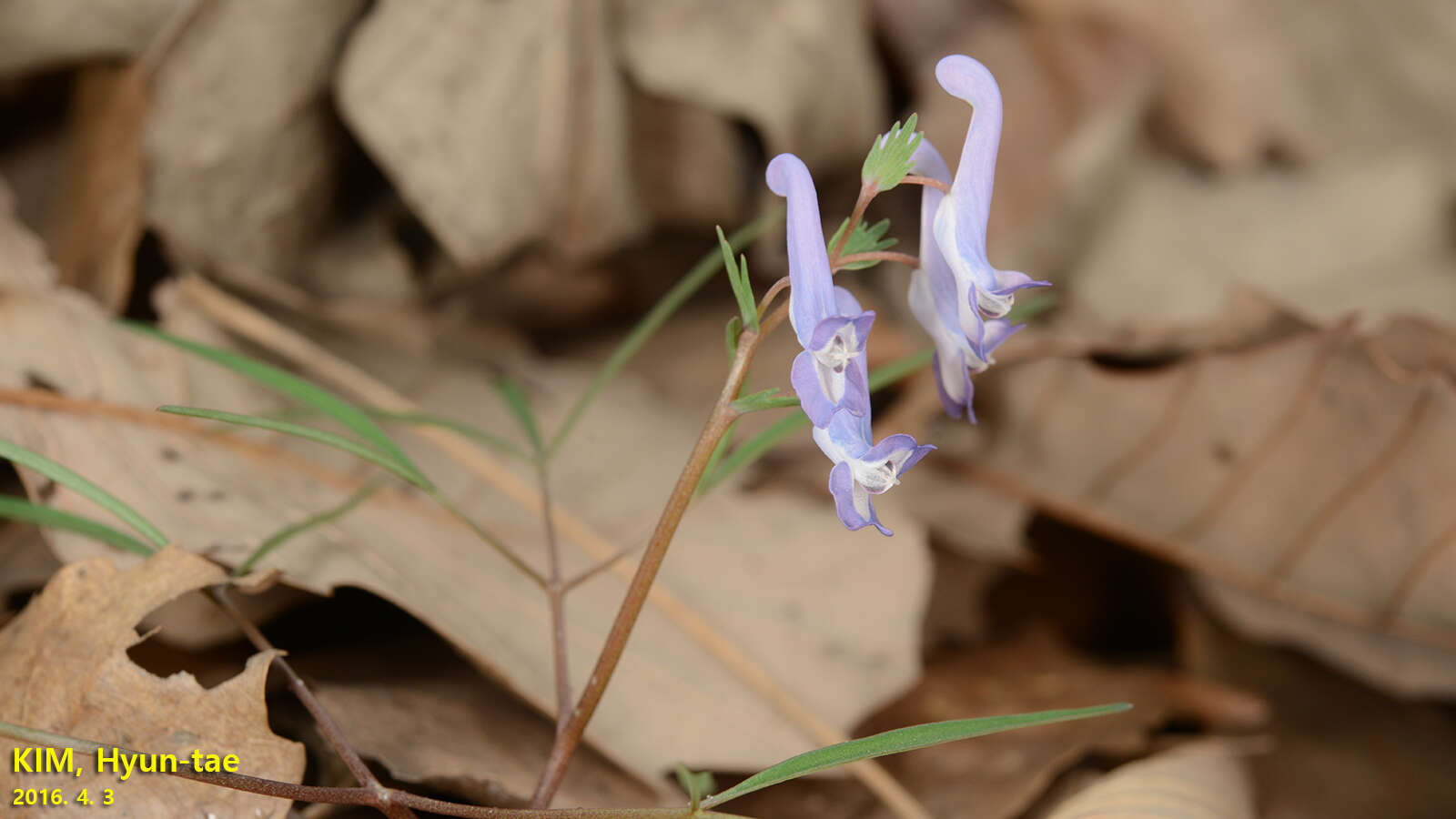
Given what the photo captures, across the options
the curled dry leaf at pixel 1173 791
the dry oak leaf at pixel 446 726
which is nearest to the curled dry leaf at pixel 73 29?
the dry oak leaf at pixel 446 726

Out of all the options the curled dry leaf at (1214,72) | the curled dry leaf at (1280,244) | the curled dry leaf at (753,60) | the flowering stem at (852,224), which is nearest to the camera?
the flowering stem at (852,224)

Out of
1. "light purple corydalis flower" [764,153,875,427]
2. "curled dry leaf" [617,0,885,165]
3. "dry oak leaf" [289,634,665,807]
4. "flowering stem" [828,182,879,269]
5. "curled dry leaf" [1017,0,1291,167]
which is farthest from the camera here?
"curled dry leaf" [1017,0,1291,167]

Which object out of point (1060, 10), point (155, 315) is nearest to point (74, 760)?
point (155, 315)

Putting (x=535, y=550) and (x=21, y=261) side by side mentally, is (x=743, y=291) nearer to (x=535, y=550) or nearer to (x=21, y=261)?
(x=535, y=550)

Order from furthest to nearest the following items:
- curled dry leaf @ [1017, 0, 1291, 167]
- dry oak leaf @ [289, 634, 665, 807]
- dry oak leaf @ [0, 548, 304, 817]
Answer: curled dry leaf @ [1017, 0, 1291, 167]
dry oak leaf @ [289, 634, 665, 807]
dry oak leaf @ [0, 548, 304, 817]

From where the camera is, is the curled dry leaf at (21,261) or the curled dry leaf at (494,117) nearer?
the curled dry leaf at (21,261)

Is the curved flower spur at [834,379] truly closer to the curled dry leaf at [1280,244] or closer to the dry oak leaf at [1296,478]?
the dry oak leaf at [1296,478]

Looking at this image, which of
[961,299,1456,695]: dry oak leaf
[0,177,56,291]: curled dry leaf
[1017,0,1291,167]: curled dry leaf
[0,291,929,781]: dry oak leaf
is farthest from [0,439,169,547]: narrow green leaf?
[1017,0,1291,167]: curled dry leaf

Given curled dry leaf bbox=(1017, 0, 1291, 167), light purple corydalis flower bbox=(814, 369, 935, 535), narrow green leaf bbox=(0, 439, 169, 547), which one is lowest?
narrow green leaf bbox=(0, 439, 169, 547)

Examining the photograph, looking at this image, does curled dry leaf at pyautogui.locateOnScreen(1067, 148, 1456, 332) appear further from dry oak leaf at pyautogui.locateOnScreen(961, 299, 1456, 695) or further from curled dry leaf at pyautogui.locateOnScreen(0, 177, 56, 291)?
curled dry leaf at pyautogui.locateOnScreen(0, 177, 56, 291)
